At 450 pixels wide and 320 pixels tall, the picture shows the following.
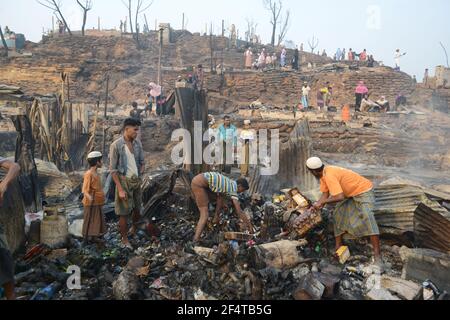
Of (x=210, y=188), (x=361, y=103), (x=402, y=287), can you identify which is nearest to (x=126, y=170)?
(x=210, y=188)

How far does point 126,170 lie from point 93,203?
622 millimetres

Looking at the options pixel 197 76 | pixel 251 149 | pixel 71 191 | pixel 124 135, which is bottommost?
pixel 71 191

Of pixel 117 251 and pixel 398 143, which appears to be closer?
pixel 117 251

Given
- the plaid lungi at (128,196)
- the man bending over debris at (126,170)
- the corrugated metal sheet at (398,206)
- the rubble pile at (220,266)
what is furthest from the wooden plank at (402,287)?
the plaid lungi at (128,196)

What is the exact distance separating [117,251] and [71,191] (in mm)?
3547

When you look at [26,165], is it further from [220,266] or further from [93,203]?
[220,266]

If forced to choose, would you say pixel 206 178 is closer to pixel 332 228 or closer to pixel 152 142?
pixel 332 228

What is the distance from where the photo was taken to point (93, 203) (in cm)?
486

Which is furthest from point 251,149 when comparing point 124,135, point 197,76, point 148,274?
point 197,76

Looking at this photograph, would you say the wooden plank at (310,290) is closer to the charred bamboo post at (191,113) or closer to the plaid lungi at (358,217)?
the plaid lungi at (358,217)

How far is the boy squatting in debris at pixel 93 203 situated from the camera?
4.80m

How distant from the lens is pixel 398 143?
1252cm

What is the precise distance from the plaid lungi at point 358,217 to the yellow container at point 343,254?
7.1 inches

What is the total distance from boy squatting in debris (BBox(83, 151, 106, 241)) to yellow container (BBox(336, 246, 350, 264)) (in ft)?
9.46
